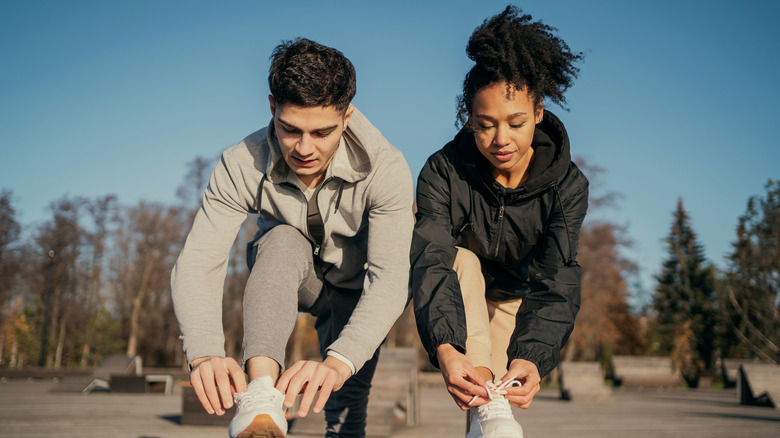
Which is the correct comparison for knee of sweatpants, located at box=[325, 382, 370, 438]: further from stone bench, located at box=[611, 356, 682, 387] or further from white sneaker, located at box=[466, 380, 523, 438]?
stone bench, located at box=[611, 356, 682, 387]

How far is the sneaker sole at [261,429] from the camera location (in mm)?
1700

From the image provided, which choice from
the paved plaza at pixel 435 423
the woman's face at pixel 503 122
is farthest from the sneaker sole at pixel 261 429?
the paved plaza at pixel 435 423

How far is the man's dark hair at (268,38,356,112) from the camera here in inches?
91.1

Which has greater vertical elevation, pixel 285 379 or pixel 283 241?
pixel 283 241

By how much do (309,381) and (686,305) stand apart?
38.4 m

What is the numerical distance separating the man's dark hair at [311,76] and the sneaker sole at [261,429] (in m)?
1.25

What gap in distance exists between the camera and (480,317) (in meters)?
2.60

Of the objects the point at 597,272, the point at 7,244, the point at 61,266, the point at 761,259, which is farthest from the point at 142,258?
the point at 761,259

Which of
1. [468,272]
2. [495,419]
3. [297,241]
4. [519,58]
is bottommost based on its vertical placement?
[495,419]

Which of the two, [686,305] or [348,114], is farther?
[686,305]

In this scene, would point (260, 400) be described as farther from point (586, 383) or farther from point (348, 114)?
point (586, 383)

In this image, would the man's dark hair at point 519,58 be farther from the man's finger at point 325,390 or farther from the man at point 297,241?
the man's finger at point 325,390

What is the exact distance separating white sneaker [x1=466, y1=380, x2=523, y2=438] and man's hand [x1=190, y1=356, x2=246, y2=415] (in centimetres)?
85

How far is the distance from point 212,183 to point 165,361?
41217 mm
